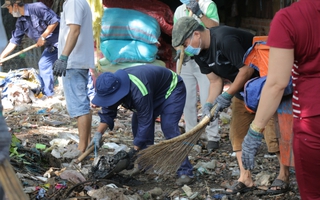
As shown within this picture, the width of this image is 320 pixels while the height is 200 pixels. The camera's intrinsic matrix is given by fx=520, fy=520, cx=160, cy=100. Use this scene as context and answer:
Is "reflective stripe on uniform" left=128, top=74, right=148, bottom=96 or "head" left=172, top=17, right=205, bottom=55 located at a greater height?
"head" left=172, top=17, right=205, bottom=55

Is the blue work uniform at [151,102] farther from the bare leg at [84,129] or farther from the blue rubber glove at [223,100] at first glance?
the bare leg at [84,129]

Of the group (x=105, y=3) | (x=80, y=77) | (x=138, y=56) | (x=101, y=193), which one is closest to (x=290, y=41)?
(x=101, y=193)

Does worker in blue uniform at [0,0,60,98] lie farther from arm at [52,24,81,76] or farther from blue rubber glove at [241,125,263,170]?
blue rubber glove at [241,125,263,170]

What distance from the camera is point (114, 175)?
17.4ft

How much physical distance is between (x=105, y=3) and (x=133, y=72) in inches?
166

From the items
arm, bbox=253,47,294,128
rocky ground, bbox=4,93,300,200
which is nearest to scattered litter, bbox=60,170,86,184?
rocky ground, bbox=4,93,300,200

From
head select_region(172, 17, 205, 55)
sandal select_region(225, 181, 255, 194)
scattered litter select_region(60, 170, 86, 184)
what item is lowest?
sandal select_region(225, 181, 255, 194)

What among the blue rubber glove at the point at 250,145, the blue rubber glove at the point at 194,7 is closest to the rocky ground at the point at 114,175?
the blue rubber glove at the point at 250,145

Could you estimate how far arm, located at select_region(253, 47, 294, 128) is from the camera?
2.77 metres

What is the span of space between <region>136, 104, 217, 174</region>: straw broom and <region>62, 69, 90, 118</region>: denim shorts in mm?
1373

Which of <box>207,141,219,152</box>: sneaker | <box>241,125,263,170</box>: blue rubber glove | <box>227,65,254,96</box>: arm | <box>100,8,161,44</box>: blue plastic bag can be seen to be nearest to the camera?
<box>241,125,263,170</box>: blue rubber glove

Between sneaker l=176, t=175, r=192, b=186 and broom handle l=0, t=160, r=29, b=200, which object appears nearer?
broom handle l=0, t=160, r=29, b=200

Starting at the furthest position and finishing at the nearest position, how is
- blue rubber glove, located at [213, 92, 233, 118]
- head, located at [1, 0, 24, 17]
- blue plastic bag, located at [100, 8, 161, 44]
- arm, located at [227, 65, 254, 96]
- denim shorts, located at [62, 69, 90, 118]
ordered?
1. head, located at [1, 0, 24, 17]
2. blue plastic bag, located at [100, 8, 161, 44]
3. denim shorts, located at [62, 69, 90, 118]
4. blue rubber glove, located at [213, 92, 233, 118]
5. arm, located at [227, 65, 254, 96]

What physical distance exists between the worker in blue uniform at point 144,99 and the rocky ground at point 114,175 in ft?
0.99
